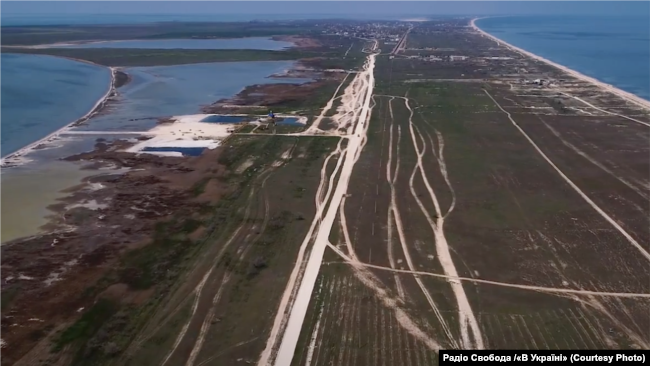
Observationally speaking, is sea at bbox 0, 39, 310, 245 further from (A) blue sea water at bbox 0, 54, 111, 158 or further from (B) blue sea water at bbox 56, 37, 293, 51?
(B) blue sea water at bbox 56, 37, 293, 51

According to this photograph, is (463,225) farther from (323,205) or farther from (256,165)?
(256,165)

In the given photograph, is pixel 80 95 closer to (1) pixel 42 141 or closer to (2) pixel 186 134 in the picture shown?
(1) pixel 42 141

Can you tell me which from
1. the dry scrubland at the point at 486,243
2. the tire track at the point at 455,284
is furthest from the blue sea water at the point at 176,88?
the tire track at the point at 455,284

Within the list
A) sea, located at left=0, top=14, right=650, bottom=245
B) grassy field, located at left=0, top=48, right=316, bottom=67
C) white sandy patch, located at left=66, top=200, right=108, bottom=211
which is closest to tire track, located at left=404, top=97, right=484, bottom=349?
white sandy patch, located at left=66, top=200, right=108, bottom=211

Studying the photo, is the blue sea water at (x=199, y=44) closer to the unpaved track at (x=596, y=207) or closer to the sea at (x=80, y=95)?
the sea at (x=80, y=95)

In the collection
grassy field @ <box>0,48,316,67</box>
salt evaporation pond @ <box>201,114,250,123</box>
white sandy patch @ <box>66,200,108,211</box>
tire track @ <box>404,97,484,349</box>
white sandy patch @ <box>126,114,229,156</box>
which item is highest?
grassy field @ <box>0,48,316,67</box>

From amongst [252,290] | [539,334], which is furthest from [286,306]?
[539,334]

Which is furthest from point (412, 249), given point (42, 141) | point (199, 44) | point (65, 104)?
point (199, 44)
